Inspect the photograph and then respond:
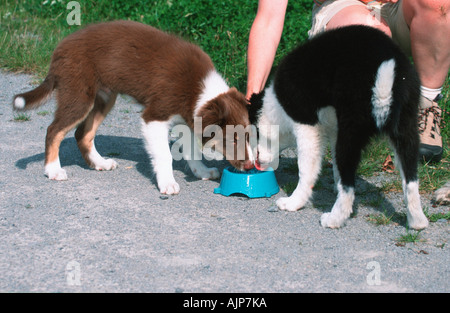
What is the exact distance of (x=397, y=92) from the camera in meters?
3.08

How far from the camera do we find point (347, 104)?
318cm

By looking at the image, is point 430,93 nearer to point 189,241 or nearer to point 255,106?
point 255,106

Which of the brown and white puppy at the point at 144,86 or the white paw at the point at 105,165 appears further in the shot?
the white paw at the point at 105,165

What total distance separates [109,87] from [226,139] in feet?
3.30

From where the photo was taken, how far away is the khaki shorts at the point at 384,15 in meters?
4.43

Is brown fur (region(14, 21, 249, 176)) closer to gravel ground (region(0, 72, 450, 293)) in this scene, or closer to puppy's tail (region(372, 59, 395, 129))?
gravel ground (region(0, 72, 450, 293))

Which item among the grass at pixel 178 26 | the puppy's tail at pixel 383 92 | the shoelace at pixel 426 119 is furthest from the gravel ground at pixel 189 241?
the grass at pixel 178 26

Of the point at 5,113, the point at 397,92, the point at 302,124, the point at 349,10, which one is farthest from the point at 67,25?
the point at 397,92

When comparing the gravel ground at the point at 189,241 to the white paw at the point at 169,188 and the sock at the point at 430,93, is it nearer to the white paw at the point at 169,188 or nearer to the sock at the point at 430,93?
the white paw at the point at 169,188

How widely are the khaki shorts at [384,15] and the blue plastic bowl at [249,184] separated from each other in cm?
129

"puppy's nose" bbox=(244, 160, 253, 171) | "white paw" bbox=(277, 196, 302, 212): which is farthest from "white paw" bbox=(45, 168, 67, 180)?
"white paw" bbox=(277, 196, 302, 212)

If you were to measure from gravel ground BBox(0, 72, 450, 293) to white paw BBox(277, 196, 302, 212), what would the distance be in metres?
0.05

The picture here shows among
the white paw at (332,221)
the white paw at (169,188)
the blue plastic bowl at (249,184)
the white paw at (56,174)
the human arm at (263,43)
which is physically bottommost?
the white paw at (56,174)

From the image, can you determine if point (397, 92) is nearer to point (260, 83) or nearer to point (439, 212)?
point (439, 212)
